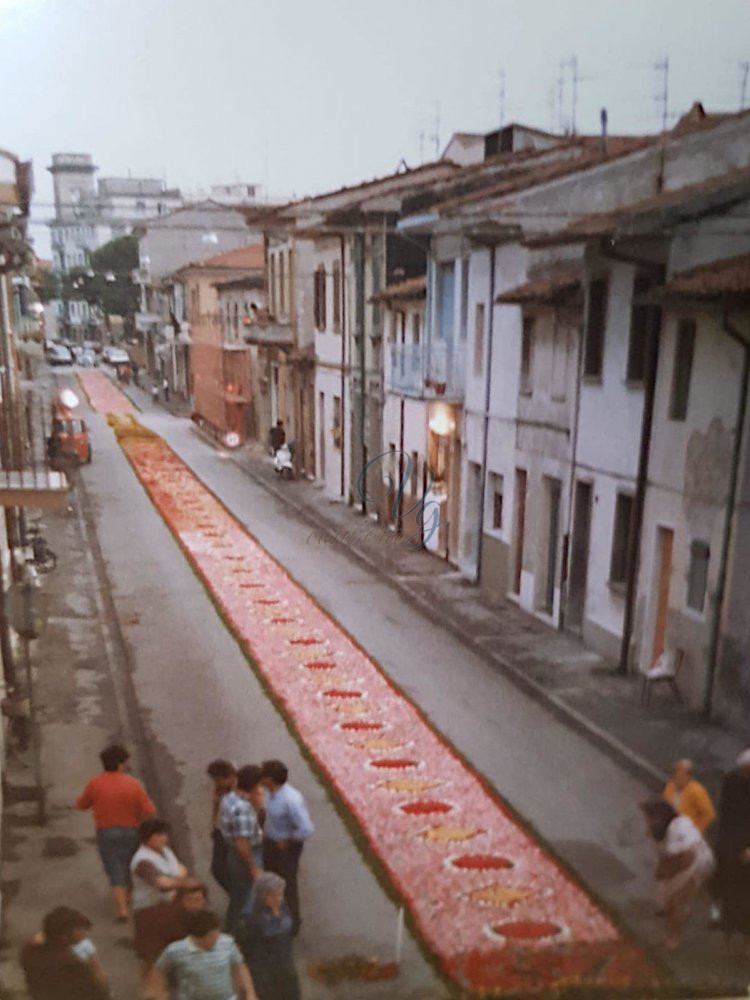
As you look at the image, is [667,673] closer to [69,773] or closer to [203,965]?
[69,773]

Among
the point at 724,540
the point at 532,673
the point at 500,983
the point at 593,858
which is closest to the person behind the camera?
the point at 500,983

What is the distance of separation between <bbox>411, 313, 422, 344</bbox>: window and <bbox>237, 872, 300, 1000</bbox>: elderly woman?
8.52 meters

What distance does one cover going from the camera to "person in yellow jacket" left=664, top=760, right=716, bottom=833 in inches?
251

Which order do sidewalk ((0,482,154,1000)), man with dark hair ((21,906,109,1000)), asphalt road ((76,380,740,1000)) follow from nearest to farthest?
man with dark hair ((21,906,109,1000)) < sidewalk ((0,482,154,1000)) < asphalt road ((76,380,740,1000))

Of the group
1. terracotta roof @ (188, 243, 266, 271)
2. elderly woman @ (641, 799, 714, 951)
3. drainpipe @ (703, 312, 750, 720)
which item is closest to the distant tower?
drainpipe @ (703, 312, 750, 720)

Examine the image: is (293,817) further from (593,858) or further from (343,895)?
(593,858)

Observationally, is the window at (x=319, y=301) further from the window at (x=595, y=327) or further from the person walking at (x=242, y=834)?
the person walking at (x=242, y=834)

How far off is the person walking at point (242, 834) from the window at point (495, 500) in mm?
7630

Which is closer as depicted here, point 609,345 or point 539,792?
point 539,792

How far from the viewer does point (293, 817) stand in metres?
6.15

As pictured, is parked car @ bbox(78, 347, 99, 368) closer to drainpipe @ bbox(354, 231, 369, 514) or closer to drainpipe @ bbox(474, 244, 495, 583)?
drainpipe @ bbox(354, 231, 369, 514)

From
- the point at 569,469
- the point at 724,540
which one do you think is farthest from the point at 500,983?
the point at 569,469

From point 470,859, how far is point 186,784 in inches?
98.3

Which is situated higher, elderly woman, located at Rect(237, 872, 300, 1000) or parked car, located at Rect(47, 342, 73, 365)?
parked car, located at Rect(47, 342, 73, 365)
